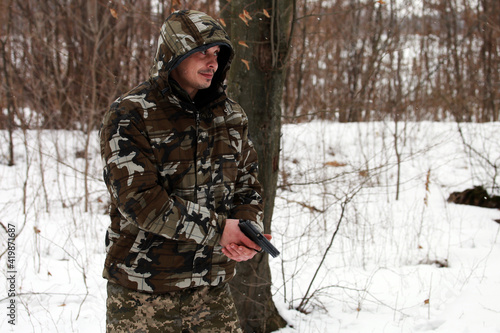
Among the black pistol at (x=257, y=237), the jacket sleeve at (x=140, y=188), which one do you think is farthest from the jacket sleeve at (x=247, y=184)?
the jacket sleeve at (x=140, y=188)

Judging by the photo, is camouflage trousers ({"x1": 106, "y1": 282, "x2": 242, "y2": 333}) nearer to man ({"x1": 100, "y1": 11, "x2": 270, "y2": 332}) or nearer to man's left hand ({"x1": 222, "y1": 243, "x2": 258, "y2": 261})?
man ({"x1": 100, "y1": 11, "x2": 270, "y2": 332})

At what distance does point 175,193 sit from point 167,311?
50cm

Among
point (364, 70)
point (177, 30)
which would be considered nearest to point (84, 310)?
point (177, 30)

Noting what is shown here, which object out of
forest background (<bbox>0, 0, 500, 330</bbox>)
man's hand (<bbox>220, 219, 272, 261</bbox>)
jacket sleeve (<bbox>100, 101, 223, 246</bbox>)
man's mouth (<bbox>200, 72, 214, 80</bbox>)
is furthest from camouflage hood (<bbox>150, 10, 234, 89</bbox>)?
forest background (<bbox>0, 0, 500, 330</bbox>)

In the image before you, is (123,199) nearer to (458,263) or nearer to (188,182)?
(188,182)

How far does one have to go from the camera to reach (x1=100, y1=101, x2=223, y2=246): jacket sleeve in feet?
4.87

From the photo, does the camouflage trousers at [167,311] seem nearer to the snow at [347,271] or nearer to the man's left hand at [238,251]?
the man's left hand at [238,251]

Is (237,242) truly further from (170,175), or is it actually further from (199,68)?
(199,68)

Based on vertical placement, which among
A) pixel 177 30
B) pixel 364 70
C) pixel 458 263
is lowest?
pixel 458 263

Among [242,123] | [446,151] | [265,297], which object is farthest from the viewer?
[446,151]

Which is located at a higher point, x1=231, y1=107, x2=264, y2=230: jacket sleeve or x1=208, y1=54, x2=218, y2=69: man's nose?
x1=208, y1=54, x2=218, y2=69: man's nose

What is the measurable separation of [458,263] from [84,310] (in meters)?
3.69

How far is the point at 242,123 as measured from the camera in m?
1.88

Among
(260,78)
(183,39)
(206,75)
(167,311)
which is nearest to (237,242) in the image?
(167,311)
